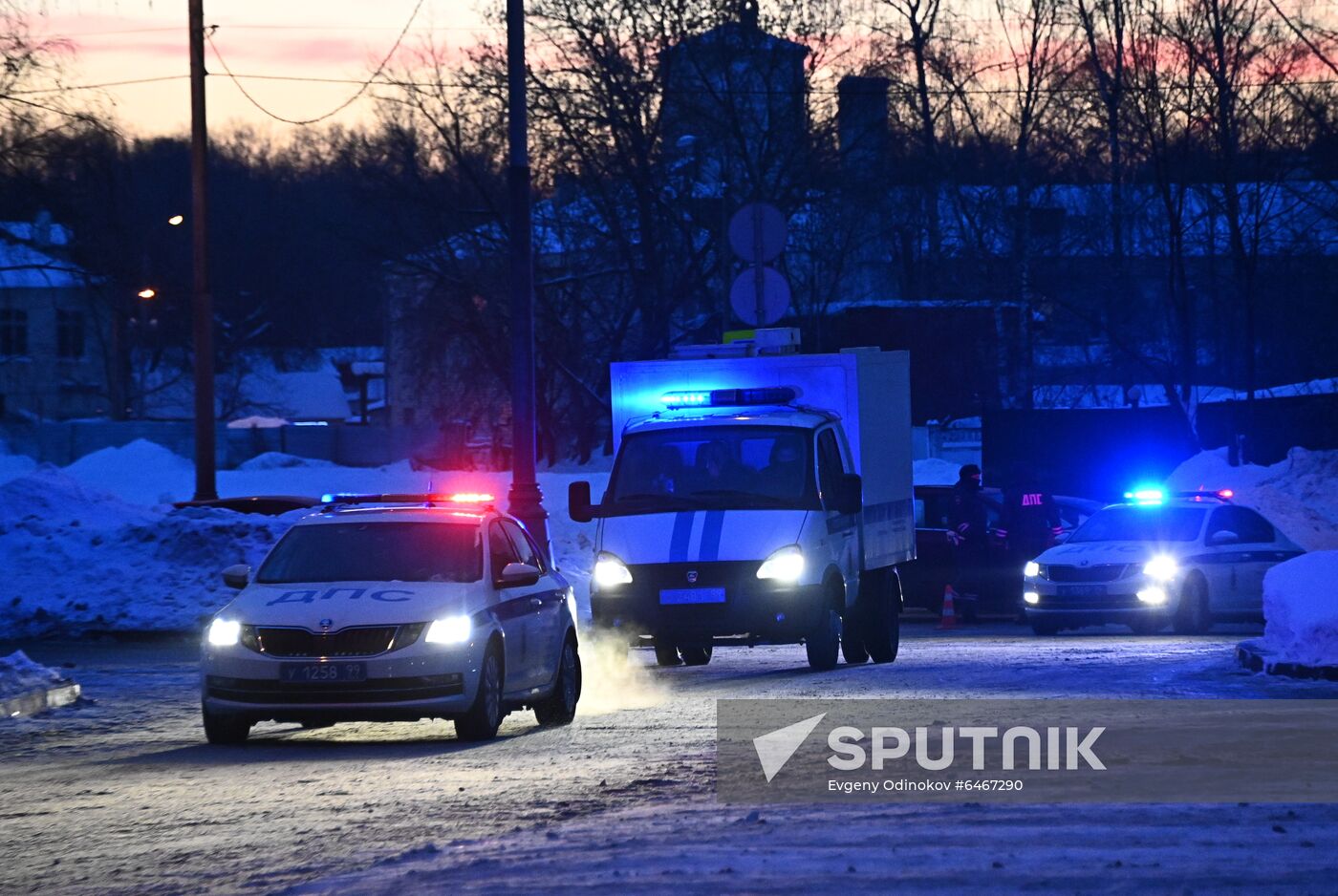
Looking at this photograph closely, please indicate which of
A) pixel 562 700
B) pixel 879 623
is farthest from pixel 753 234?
pixel 562 700

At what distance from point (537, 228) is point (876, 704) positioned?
34.0 meters

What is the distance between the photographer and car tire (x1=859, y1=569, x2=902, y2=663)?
1938 cm

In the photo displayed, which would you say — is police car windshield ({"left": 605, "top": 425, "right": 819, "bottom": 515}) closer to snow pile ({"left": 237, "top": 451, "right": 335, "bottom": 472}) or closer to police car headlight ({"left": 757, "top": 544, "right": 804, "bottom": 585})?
police car headlight ({"left": 757, "top": 544, "right": 804, "bottom": 585})

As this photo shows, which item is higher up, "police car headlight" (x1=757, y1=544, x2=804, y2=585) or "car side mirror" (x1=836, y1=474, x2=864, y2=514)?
"car side mirror" (x1=836, y1=474, x2=864, y2=514)

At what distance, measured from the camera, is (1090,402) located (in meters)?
63.1

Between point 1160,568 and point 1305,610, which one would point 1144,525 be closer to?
point 1160,568

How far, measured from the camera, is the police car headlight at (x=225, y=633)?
42.5ft

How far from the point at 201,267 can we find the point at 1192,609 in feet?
48.3

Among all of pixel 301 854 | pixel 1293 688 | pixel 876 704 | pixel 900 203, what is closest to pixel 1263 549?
pixel 1293 688

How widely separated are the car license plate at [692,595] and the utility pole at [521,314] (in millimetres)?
6255

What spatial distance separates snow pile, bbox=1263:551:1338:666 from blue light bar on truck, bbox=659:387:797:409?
4.52m

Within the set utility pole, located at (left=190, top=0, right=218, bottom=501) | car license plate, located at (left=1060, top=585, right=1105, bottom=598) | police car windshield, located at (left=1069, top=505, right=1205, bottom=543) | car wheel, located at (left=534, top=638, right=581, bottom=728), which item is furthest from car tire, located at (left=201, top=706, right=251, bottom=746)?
utility pole, located at (left=190, top=0, right=218, bottom=501)

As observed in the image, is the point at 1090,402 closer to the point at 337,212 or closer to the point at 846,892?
the point at 337,212

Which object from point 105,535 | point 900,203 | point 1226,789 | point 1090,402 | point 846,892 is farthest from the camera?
point 1090,402
